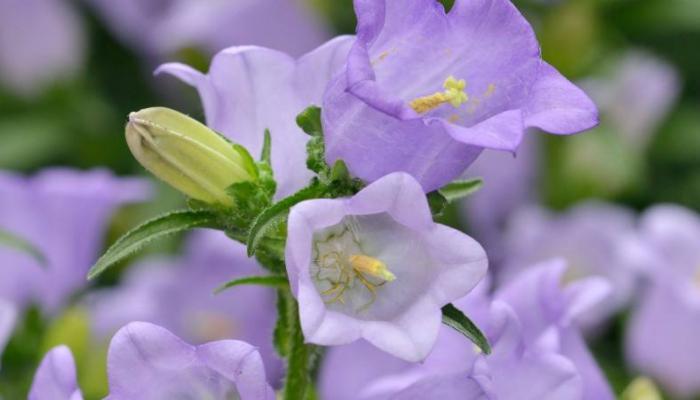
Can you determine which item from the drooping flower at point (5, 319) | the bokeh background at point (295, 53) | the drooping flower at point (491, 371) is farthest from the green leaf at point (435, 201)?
the bokeh background at point (295, 53)

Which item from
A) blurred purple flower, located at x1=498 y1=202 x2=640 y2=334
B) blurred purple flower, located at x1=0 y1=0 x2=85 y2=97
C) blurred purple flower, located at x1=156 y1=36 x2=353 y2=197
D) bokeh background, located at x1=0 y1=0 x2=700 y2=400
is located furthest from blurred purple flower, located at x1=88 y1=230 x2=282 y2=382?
blurred purple flower, located at x1=156 y1=36 x2=353 y2=197

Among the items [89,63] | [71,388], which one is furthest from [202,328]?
[71,388]

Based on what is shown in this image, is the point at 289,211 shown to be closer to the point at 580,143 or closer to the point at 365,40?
the point at 365,40

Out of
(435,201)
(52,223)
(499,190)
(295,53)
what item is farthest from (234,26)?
(435,201)

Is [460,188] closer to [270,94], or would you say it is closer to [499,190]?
[270,94]

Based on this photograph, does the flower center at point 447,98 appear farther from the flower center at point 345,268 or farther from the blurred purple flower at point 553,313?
the blurred purple flower at point 553,313
